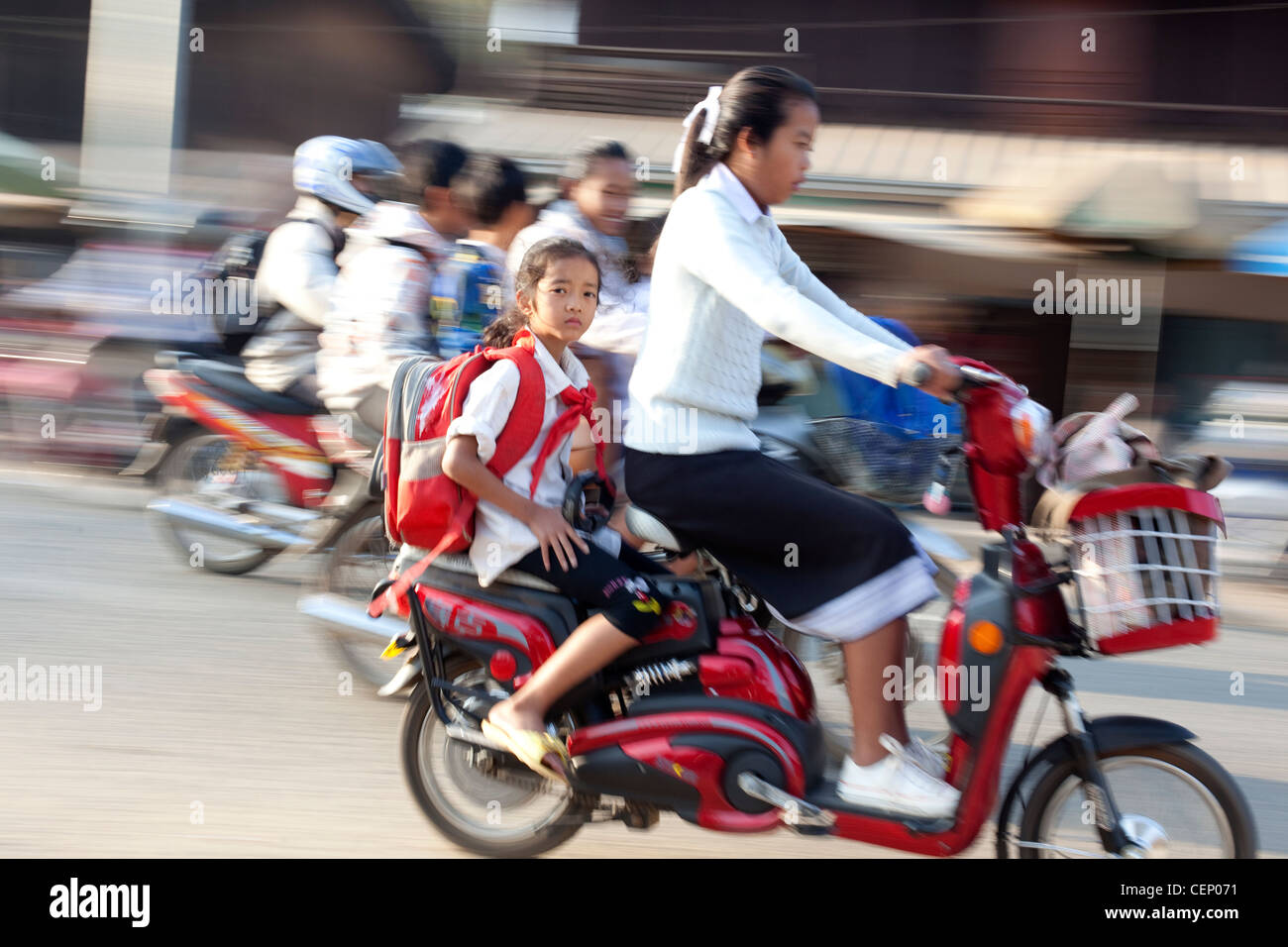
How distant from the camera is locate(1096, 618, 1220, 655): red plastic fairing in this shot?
2633mm

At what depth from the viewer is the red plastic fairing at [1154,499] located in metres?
2.62

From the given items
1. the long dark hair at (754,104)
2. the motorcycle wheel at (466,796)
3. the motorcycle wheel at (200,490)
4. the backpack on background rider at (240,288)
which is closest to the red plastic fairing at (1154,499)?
the long dark hair at (754,104)

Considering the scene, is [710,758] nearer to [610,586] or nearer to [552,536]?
[610,586]

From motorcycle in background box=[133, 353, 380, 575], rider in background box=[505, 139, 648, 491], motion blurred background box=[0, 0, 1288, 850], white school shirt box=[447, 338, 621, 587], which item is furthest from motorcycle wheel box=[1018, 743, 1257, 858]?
motion blurred background box=[0, 0, 1288, 850]

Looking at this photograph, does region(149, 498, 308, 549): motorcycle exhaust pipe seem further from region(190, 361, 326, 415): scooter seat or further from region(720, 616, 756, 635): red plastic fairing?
region(720, 616, 756, 635): red plastic fairing

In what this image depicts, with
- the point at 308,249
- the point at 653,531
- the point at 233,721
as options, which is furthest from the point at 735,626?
the point at 308,249

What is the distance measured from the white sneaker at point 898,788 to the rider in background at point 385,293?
2527 mm

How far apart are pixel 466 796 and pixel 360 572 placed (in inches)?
64.0

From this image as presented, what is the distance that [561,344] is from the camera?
127 inches

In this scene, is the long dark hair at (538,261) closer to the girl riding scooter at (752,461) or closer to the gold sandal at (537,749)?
the girl riding scooter at (752,461)

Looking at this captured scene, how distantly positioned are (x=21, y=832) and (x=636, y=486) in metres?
1.81

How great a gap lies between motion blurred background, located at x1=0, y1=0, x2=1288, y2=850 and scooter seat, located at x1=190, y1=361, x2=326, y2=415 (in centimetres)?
132

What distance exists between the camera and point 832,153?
11.2 meters

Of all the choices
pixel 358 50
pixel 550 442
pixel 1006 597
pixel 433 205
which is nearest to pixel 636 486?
pixel 550 442
